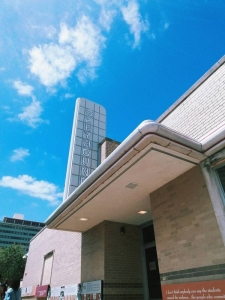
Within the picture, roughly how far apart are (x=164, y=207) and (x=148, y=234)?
9.59 ft

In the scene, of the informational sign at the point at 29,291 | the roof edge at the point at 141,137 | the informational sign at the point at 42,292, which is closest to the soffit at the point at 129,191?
the roof edge at the point at 141,137

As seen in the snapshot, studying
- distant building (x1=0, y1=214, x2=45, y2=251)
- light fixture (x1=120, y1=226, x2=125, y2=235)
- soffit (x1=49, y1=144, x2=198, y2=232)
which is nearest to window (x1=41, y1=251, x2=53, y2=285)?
soffit (x1=49, y1=144, x2=198, y2=232)

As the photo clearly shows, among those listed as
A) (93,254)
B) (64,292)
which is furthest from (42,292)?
(93,254)

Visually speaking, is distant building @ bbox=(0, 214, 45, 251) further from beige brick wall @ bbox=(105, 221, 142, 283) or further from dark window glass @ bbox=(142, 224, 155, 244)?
dark window glass @ bbox=(142, 224, 155, 244)

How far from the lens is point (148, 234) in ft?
24.0

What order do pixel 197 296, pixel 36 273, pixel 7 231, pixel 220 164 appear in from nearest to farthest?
1. pixel 197 296
2. pixel 220 164
3. pixel 36 273
4. pixel 7 231

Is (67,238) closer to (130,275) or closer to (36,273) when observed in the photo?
(130,275)

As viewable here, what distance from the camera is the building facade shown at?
373 cm

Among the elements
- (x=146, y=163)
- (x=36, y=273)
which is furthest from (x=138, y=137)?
(x=36, y=273)

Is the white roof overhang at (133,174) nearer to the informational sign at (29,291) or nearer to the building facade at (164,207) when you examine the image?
the building facade at (164,207)

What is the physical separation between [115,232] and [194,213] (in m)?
3.72

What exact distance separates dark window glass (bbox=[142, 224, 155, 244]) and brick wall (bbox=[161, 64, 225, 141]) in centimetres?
350

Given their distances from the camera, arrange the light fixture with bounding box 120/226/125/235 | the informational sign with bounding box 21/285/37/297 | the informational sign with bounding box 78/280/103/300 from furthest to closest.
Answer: the informational sign with bounding box 21/285/37/297 < the light fixture with bounding box 120/226/125/235 < the informational sign with bounding box 78/280/103/300

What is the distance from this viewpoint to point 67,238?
9828 millimetres
